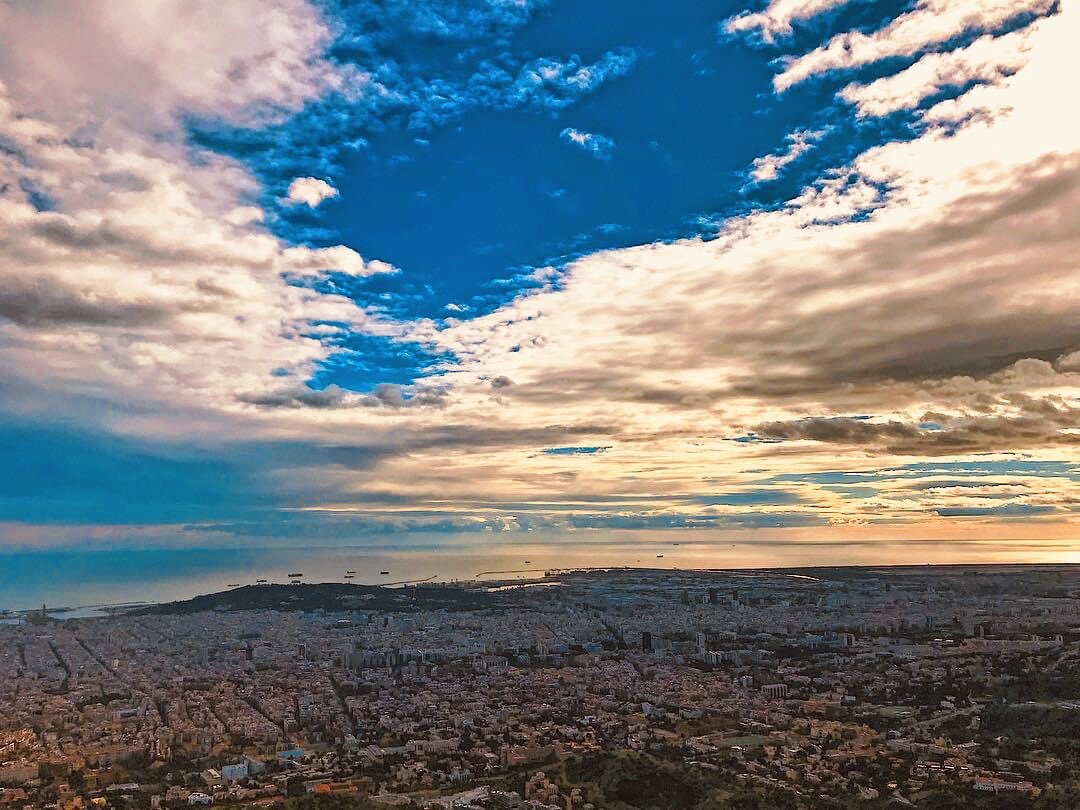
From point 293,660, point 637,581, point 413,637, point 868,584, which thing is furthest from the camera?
point 637,581

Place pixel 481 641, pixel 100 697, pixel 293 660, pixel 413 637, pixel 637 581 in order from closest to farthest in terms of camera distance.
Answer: pixel 100 697 < pixel 293 660 < pixel 481 641 < pixel 413 637 < pixel 637 581

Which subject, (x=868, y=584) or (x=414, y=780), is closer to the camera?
(x=414, y=780)

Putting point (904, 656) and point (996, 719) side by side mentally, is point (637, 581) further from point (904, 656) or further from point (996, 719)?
point (996, 719)

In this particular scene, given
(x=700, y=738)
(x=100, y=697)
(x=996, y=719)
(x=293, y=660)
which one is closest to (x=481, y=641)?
(x=293, y=660)

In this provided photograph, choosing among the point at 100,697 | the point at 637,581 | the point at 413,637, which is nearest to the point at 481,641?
the point at 413,637

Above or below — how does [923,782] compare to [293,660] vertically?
below

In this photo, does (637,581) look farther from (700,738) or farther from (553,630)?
(700,738)
